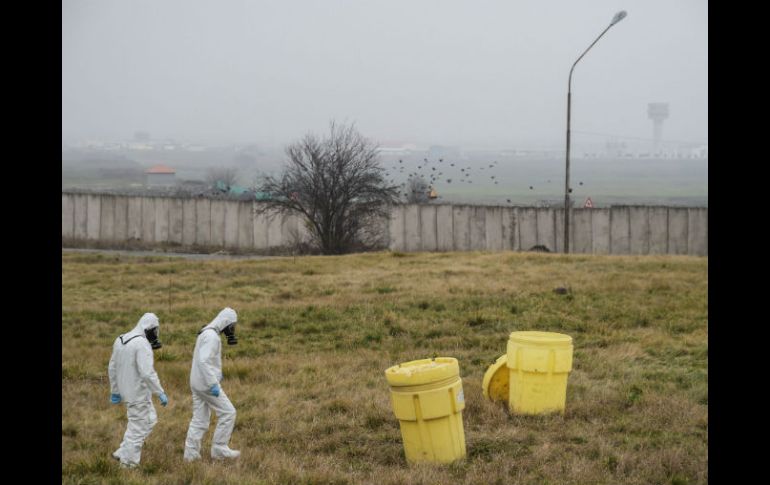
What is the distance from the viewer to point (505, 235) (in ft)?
141

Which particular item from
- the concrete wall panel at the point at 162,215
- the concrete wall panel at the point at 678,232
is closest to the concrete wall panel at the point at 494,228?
the concrete wall panel at the point at 678,232

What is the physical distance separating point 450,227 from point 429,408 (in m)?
34.6

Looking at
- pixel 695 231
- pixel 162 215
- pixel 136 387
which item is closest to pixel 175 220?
pixel 162 215

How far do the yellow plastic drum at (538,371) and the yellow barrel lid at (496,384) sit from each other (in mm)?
391

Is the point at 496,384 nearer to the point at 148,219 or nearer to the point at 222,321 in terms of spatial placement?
the point at 222,321

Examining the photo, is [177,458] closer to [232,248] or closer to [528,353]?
[528,353]

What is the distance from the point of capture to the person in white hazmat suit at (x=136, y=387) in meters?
9.34

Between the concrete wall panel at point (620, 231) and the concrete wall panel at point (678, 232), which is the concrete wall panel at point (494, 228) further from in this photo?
the concrete wall panel at point (678, 232)

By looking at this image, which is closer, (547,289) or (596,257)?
(547,289)

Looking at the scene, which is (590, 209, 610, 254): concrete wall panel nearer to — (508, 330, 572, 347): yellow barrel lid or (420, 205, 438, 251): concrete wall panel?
(420, 205, 438, 251): concrete wall panel

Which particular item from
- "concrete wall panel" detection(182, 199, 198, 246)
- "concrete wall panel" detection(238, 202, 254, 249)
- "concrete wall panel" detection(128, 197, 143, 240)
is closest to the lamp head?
"concrete wall panel" detection(238, 202, 254, 249)

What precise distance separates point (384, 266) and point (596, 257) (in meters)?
7.13

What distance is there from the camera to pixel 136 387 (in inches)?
371
